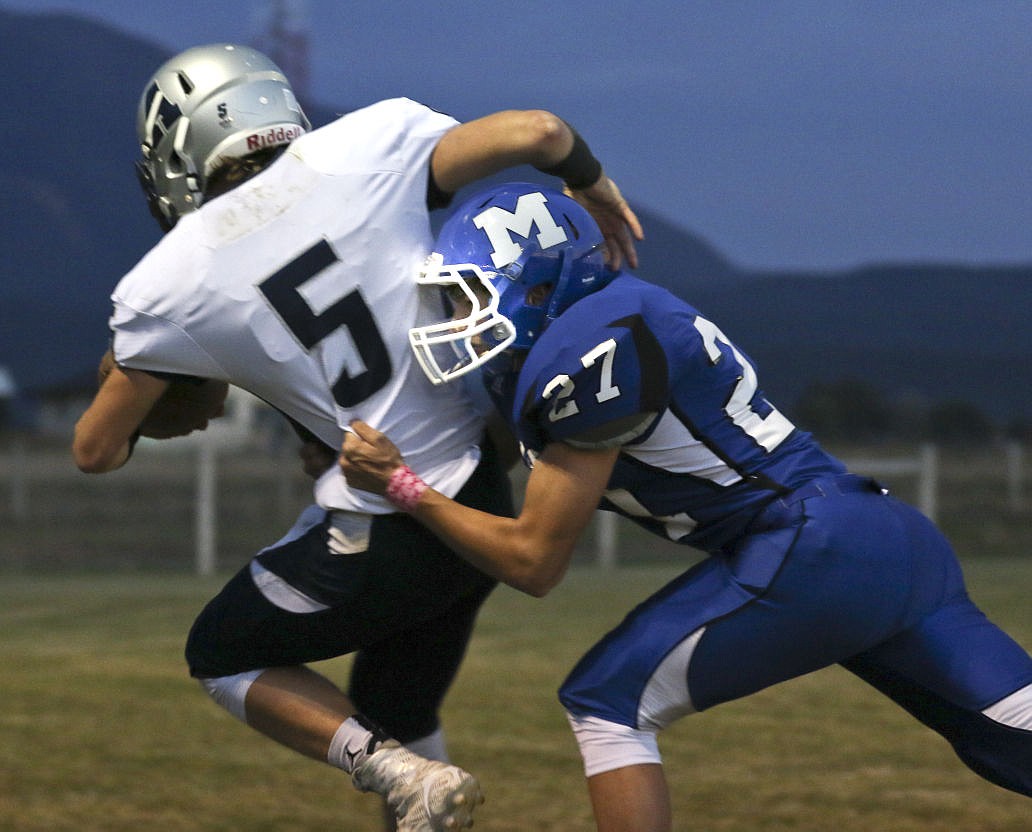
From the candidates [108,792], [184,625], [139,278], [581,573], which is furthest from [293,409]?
[581,573]

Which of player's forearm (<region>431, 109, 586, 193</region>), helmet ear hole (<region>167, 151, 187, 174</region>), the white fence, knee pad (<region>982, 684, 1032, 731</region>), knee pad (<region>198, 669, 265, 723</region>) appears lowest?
the white fence

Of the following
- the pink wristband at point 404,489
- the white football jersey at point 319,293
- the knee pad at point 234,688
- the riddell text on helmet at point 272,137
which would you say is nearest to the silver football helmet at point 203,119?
the riddell text on helmet at point 272,137

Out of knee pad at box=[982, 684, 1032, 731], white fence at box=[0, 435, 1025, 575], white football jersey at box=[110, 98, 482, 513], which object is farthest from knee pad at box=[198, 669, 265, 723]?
white fence at box=[0, 435, 1025, 575]

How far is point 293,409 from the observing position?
10.5 feet

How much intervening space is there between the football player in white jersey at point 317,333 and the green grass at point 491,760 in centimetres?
145

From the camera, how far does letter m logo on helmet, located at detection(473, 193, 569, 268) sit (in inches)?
115

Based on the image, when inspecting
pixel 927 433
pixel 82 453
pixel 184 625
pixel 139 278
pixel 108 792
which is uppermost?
pixel 139 278

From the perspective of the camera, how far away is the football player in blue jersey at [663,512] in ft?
9.28

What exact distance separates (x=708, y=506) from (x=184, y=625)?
744 centimetres

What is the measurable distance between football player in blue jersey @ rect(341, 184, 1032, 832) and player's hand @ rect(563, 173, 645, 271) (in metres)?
0.32

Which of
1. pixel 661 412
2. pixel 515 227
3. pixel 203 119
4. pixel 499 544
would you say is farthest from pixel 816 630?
pixel 203 119

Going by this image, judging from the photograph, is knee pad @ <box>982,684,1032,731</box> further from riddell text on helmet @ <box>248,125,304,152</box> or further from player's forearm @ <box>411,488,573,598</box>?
riddell text on helmet @ <box>248,125,304,152</box>

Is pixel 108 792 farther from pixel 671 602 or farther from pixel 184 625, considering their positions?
pixel 184 625

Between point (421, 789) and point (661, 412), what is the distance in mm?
893
